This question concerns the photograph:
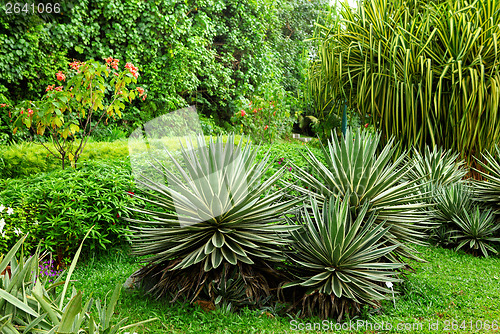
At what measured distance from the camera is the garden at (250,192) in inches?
101

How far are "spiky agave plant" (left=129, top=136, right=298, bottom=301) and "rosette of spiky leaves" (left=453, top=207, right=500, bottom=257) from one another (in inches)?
106

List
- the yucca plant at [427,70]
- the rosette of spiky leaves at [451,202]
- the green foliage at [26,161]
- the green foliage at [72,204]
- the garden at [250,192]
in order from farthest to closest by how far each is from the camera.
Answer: the yucca plant at [427,70] → the green foliage at [26,161] → the rosette of spiky leaves at [451,202] → the green foliage at [72,204] → the garden at [250,192]

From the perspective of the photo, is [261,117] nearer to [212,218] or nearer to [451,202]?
[451,202]

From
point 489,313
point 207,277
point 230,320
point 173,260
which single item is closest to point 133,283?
point 173,260

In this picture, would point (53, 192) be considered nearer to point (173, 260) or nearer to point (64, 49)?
point (173, 260)

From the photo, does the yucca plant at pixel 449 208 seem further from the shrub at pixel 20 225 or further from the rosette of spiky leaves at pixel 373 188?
the shrub at pixel 20 225

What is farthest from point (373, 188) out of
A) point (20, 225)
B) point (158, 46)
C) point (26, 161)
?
point (158, 46)

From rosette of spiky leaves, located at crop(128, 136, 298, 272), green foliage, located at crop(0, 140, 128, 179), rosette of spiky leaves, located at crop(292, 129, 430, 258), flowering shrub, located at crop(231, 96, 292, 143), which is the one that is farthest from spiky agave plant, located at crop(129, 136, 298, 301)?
flowering shrub, located at crop(231, 96, 292, 143)

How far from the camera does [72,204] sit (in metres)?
3.46

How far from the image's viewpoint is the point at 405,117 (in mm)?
5703

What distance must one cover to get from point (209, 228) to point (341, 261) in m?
0.94

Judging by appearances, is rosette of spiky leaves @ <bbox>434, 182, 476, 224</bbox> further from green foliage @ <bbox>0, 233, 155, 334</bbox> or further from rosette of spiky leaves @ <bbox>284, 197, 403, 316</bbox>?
green foliage @ <bbox>0, 233, 155, 334</bbox>

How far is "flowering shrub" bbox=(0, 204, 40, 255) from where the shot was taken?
312cm

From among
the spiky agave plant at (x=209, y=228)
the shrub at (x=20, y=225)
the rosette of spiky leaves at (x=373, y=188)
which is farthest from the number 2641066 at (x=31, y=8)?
the rosette of spiky leaves at (x=373, y=188)
